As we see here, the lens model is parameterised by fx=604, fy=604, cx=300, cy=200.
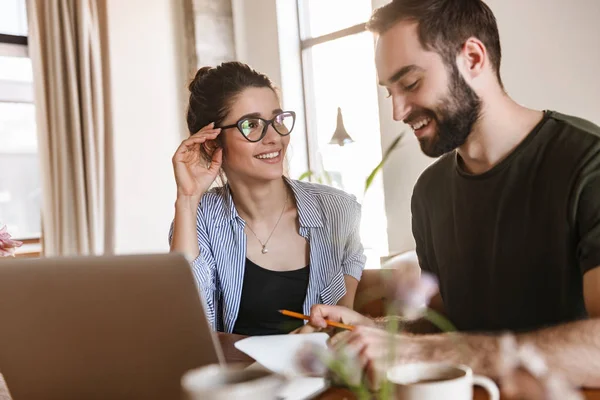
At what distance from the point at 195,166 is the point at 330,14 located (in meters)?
2.49

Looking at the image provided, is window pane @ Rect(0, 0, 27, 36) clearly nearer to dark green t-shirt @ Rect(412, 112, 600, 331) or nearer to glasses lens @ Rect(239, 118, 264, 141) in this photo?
glasses lens @ Rect(239, 118, 264, 141)

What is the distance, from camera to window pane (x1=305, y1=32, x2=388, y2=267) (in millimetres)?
3832

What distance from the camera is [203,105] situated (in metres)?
1.99

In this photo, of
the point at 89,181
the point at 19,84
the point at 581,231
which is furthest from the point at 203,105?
the point at 19,84

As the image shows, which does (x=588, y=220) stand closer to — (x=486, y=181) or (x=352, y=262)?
(x=486, y=181)

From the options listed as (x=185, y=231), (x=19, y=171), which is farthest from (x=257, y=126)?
(x=19, y=171)

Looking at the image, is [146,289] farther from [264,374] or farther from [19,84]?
[19,84]

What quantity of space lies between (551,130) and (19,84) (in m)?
3.39

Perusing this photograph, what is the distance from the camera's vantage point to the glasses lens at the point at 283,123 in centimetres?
190

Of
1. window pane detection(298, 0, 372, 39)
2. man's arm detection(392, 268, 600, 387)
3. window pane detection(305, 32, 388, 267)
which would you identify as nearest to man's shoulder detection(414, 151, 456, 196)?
man's arm detection(392, 268, 600, 387)

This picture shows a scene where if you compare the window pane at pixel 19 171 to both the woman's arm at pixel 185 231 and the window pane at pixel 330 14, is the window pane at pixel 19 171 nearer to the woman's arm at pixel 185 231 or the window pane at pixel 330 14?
the window pane at pixel 330 14

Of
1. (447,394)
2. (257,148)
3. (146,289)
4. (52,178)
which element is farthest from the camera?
(52,178)

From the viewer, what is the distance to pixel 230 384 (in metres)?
0.59

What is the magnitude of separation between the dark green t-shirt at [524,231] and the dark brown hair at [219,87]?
0.75 meters
